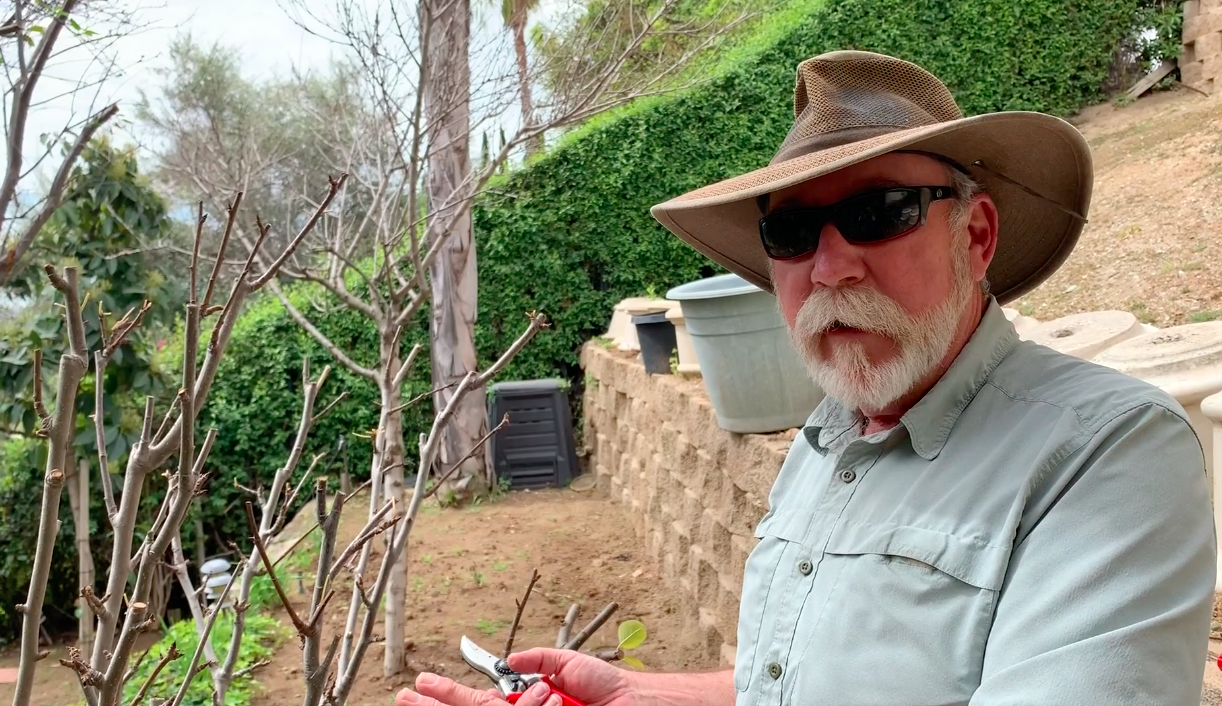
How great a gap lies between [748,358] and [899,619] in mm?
2256

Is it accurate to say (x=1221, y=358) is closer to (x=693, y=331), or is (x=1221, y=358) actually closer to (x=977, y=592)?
(x=977, y=592)

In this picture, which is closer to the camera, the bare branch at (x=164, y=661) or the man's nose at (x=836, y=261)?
the bare branch at (x=164, y=661)

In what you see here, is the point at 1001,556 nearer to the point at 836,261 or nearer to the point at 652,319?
the point at 836,261

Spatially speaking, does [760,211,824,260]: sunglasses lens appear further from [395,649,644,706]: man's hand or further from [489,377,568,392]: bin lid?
A: [489,377,568,392]: bin lid

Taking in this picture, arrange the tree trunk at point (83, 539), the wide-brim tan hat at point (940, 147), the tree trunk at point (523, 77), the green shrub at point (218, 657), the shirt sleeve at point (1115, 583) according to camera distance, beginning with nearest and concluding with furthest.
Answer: the shirt sleeve at point (1115, 583) < the wide-brim tan hat at point (940, 147) < the green shrub at point (218, 657) < the tree trunk at point (83, 539) < the tree trunk at point (523, 77)

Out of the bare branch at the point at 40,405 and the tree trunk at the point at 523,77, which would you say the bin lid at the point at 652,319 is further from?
the bare branch at the point at 40,405

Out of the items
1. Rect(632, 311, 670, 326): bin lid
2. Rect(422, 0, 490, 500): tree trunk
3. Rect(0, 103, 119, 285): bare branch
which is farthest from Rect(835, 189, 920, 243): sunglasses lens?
Rect(422, 0, 490, 500): tree trunk

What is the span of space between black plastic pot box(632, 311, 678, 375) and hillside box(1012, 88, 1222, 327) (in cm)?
229

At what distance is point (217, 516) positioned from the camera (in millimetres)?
8375

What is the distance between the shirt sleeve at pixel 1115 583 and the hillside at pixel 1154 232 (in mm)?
3646

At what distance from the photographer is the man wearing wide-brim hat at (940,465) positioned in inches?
35.4

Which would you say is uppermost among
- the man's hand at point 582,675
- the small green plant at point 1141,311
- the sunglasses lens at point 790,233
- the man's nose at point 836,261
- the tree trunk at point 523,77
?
the tree trunk at point 523,77

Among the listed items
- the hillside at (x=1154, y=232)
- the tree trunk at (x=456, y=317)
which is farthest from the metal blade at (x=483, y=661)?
the tree trunk at (x=456, y=317)

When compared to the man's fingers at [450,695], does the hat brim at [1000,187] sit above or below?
above
